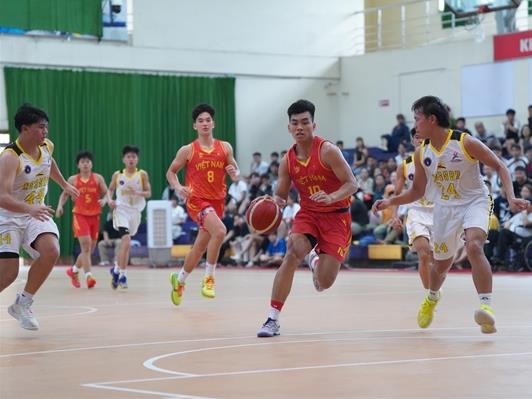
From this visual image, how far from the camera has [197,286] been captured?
16.4 metres

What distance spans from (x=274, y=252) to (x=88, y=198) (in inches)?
274

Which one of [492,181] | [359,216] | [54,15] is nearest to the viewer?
[492,181]

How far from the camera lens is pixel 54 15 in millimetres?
26500

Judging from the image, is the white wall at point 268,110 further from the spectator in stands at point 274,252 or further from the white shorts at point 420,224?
the white shorts at point 420,224

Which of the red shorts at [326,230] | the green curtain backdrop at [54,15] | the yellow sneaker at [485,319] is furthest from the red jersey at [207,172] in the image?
the green curtain backdrop at [54,15]

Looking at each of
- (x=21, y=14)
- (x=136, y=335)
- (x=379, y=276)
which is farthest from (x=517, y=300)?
(x=21, y=14)

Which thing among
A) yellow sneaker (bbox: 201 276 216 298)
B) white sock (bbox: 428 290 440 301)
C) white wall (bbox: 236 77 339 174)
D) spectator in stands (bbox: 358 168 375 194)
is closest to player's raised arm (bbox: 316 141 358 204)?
white sock (bbox: 428 290 440 301)

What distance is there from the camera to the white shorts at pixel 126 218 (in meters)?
16.2

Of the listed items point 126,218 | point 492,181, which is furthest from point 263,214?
point 492,181

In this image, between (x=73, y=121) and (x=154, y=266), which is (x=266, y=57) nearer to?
(x=73, y=121)

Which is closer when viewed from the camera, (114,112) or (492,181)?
(492,181)

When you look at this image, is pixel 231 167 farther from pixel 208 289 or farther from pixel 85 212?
pixel 85 212

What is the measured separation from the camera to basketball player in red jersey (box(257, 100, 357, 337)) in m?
8.62

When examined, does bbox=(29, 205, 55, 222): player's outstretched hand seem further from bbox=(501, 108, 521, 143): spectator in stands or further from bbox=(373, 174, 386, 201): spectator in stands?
bbox=(501, 108, 521, 143): spectator in stands
